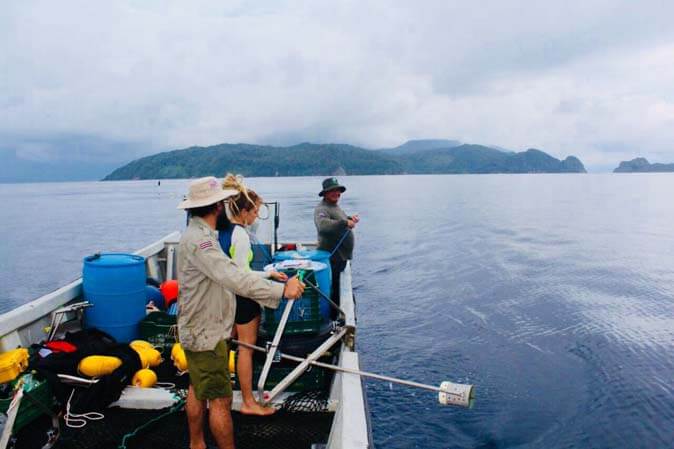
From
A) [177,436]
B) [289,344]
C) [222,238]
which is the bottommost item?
[177,436]

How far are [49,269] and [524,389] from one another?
72.4 ft

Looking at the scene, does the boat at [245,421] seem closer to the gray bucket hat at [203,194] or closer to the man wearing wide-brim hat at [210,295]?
the man wearing wide-brim hat at [210,295]

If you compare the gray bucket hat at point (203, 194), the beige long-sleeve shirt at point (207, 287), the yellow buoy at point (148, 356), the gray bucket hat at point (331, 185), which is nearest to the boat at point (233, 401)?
the yellow buoy at point (148, 356)

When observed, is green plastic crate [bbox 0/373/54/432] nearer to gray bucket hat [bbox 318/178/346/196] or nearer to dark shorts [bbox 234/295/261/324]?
dark shorts [bbox 234/295/261/324]

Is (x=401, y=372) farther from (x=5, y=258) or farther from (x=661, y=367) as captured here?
(x=5, y=258)

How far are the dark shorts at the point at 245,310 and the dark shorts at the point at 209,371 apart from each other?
705 millimetres

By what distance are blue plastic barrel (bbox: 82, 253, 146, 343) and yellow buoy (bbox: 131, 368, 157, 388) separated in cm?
97

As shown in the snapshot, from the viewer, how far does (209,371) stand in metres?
3.12

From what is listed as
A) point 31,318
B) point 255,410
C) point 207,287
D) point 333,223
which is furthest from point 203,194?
point 333,223

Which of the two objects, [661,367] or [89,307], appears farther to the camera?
[661,367]

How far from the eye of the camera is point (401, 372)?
892 centimetres

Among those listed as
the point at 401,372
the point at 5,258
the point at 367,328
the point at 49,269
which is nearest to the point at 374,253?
the point at 367,328

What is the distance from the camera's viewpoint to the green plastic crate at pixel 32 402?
146 inches

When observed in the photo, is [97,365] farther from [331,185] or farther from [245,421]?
[331,185]
